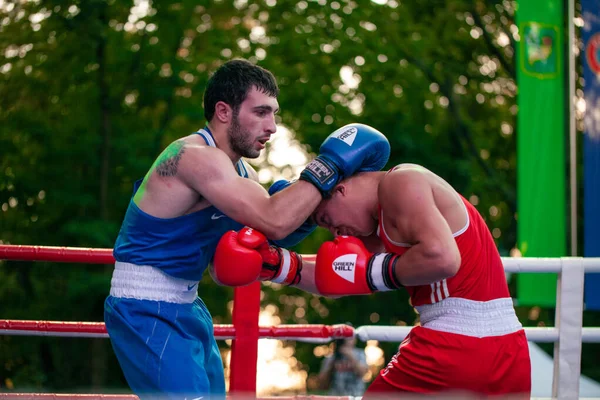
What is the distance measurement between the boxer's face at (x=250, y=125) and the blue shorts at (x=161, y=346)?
65 cm

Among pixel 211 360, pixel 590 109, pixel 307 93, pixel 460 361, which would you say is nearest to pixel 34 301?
pixel 307 93

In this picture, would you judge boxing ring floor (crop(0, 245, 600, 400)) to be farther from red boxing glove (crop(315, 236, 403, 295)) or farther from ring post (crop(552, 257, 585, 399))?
red boxing glove (crop(315, 236, 403, 295))

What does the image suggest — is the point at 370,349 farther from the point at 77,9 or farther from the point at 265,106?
the point at 265,106

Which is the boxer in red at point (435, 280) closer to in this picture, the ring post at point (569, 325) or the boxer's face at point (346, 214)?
the boxer's face at point (346, 214)

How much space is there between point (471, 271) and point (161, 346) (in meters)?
1.11

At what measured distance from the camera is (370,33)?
1338 centimetres

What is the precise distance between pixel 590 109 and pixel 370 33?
6283 millimetres

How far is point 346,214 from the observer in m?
2.93

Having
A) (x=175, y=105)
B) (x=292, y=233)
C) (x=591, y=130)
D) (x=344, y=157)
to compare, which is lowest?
(x=292, y=233)

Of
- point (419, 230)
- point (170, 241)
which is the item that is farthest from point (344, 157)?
point (170, 241)

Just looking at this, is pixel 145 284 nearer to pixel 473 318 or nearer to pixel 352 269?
pixel 352 269

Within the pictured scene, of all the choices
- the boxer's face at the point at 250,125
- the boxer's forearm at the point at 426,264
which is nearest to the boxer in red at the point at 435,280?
the boxer's forearm at the point at 426,264

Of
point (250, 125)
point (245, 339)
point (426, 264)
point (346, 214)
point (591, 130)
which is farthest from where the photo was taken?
point (591, 130)

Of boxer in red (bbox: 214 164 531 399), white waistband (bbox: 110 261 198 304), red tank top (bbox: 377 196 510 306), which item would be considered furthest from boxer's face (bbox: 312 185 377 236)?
white waistband (bbox: 110 261 198 304)
